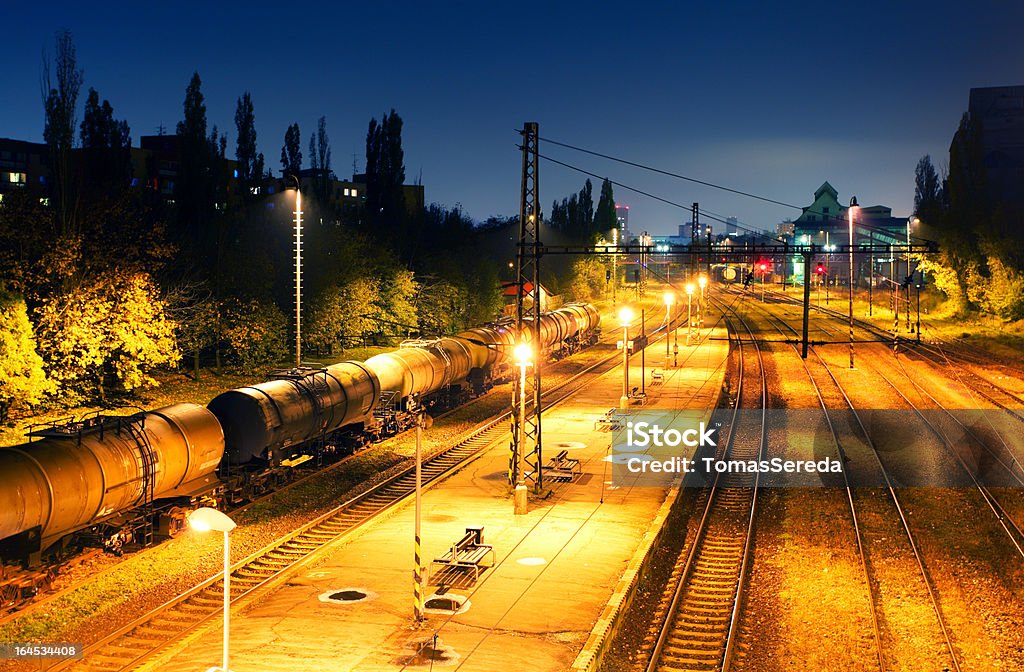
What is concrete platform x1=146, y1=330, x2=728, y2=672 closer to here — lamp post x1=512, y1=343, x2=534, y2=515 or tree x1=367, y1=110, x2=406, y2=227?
lamp post x1=512, y1=343, x2=534, y2=515

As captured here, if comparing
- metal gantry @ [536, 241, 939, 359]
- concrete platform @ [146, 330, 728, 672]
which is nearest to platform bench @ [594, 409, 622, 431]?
metal gantry @ [536, 241, 939, 359]

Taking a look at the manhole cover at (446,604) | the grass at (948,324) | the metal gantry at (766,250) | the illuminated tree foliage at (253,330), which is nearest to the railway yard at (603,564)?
the manhole cover at (446,604)

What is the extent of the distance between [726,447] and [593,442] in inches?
198

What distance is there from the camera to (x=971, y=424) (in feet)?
126

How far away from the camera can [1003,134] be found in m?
117

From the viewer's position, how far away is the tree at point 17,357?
96.1 feet

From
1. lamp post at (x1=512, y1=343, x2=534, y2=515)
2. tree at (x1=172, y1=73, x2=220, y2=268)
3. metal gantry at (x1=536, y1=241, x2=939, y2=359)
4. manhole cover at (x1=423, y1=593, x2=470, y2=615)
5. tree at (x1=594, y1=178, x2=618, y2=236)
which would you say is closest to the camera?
manhole cover at (x1=423, y1=593, x2=470, y2=615)

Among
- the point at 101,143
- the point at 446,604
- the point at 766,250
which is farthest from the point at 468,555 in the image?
the point at 101,143

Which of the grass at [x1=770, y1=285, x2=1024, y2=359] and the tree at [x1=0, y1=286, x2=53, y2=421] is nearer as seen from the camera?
the tree at [x1=0, y1=286, x2=53, y2=421]

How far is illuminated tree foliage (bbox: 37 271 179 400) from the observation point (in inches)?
1345

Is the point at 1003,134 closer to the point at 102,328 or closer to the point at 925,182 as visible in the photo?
the point at 925,182

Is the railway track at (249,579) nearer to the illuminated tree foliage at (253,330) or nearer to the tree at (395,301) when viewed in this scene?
the illuminated tree foliage at (253,330)

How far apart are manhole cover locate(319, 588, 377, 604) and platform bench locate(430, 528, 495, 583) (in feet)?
4.86

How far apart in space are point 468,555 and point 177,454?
7.57 meters
